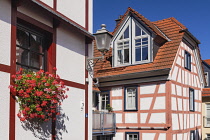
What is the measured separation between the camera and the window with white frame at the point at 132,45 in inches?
633

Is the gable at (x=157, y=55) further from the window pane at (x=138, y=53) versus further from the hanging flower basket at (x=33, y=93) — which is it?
the hanging flower basket at (x=33, y=93)

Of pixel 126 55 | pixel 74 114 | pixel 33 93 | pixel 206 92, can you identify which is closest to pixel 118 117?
pixel 126 55

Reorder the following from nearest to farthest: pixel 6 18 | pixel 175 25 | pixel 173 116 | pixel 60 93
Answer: pixel 6 18
pixel 60 93
pixel 173 116
pixel 175 25

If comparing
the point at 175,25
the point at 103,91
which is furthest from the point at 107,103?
the point at 175,25

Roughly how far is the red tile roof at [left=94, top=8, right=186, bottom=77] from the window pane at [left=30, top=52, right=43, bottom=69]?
9032 mm

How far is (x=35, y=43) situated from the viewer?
6.82 meters

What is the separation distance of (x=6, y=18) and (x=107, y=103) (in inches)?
472

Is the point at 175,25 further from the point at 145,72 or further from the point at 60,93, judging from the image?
the point at 60,93

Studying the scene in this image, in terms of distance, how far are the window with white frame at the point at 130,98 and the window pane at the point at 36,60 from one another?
32.2ft

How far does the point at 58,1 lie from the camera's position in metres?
7.39

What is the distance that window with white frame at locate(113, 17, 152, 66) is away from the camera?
16.1 m

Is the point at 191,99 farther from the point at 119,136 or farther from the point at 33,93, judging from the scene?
the point at 33,93

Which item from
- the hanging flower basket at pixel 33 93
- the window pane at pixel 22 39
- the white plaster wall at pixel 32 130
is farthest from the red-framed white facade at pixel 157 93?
the hanging flower basket at pixel 33 93

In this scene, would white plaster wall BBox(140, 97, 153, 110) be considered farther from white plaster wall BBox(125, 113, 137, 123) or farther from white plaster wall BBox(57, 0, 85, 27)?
white plaster wall BBox(57, 0, 85, 27)
